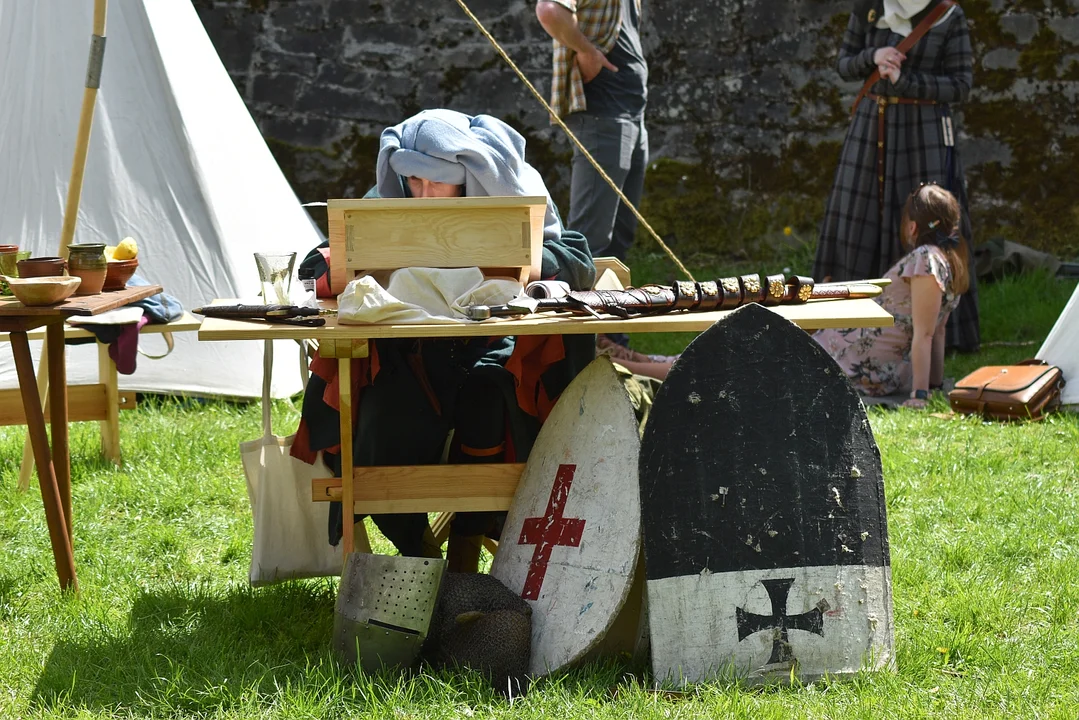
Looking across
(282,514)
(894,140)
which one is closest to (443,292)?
(282,514)

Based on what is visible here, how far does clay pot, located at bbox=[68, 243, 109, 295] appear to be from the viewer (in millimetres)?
2895

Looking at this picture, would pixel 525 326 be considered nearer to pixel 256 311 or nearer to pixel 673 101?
pixel 256 311

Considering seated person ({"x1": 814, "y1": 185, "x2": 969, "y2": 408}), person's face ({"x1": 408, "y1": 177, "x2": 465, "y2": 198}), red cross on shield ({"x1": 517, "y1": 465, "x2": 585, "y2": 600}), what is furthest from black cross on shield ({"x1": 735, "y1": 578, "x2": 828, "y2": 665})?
seated person ({"x1": 814, "y1": 185, "x2": 969, "y2": 408})

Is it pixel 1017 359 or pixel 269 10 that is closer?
pixel 1017 359

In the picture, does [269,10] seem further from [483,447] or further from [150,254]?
[483,447]

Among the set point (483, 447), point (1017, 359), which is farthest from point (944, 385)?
point (483, 447)

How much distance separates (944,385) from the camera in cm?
511

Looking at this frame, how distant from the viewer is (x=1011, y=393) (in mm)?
4465

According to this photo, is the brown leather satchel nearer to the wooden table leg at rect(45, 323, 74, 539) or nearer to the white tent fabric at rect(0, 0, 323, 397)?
the white tent fabric at rect(0, 0, 323, 397)

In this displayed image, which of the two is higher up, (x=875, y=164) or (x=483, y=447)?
(x=875, y=164)

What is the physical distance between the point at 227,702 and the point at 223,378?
2.52 meters

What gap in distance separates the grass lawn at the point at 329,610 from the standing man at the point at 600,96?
1619mm

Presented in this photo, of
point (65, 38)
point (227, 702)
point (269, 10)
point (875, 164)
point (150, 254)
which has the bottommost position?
point (227, 702)

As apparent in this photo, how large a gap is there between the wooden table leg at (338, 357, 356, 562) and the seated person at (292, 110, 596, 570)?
108 mm
